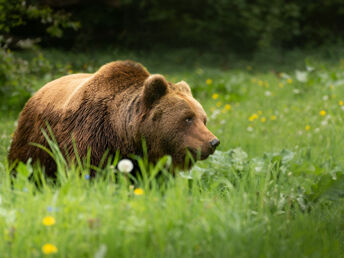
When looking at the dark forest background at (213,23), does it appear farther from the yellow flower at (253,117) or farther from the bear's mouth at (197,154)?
the bear's mouth at (197,154)

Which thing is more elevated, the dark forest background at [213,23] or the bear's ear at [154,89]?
the dark forest background at [213,23]

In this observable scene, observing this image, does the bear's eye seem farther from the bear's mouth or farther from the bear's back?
the bear's back

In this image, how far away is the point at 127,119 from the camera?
3.45 metres

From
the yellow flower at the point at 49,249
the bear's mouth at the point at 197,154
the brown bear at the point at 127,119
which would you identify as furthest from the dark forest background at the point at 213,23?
the yellow flower at the point at 49,249

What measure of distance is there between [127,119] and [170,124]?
13.8 inches

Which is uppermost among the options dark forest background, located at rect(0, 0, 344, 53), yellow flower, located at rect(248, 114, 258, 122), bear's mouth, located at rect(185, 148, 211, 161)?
dark forest background, located at rect(0, 0, 344, 53)

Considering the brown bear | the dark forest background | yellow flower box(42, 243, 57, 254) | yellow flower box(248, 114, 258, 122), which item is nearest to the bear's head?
the brown bear

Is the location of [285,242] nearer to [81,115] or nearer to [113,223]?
[113,223]

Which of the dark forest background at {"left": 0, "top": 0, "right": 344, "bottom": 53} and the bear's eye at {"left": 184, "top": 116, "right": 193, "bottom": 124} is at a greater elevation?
the dark forest background at {"left": 0, "top": 0, "right": 344, "bottom": 53}

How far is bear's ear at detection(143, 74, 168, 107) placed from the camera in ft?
10.9

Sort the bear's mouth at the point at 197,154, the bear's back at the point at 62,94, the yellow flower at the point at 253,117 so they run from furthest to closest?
1. the yellow flower at the point at 253,117
2. the bear's back at the point at 62,94
3. the bear's mouth at the point at 197,154

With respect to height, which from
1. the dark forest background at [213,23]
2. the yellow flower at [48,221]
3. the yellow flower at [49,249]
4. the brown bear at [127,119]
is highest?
the dark forest background at [213,23]

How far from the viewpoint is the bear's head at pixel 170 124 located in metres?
3.26

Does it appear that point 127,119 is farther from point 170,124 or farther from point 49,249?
point 49,249
